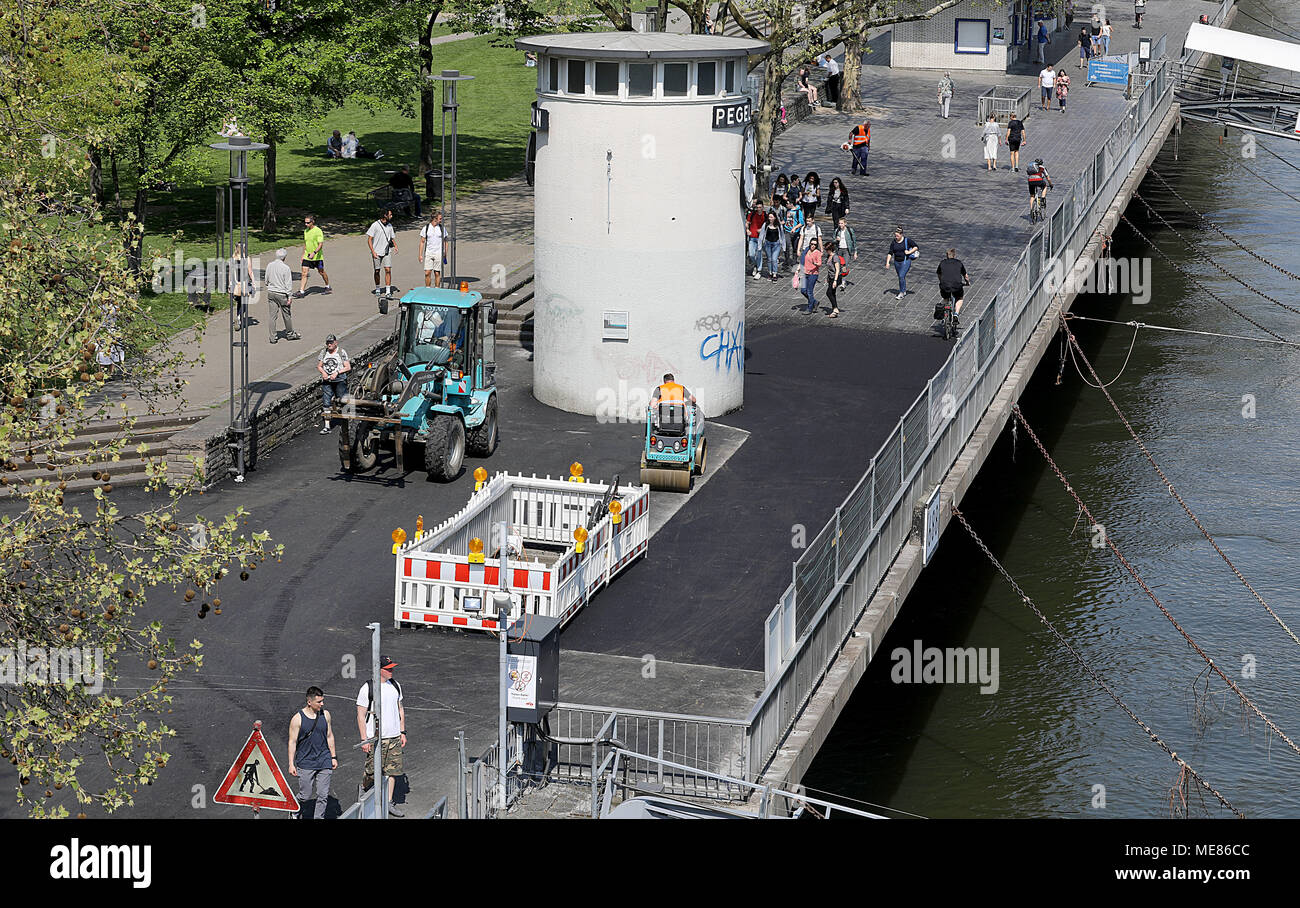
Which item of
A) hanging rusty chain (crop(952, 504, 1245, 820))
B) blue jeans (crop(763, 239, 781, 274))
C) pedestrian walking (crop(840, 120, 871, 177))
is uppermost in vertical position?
pedestrian walking (crop(840, 120, 871, 177))

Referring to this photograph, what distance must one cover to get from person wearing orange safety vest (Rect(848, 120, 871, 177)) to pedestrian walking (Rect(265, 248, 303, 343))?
20.7 meters

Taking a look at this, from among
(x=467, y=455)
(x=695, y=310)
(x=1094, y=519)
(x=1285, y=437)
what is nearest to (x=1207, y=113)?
(x=1285, y=437)

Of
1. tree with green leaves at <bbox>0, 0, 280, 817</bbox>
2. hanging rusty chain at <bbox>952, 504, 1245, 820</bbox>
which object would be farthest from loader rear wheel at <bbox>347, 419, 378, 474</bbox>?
tree with green leaves at <bbox>0, 0, 280, 817</bbox>

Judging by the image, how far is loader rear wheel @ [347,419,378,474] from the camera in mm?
25016

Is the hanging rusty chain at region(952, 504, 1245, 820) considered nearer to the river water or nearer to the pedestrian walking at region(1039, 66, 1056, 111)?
the river water

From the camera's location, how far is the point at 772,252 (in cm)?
3781

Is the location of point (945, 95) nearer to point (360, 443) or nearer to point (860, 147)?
point (860, 147)

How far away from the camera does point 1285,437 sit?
34.1m

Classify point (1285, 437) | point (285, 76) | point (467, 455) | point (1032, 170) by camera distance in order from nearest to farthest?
point (467, 455), point (1285, 437), point (285, 76), point (1032, 170)

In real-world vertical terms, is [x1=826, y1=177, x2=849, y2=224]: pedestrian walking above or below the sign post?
above

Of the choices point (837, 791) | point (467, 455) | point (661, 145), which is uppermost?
point (661, 145)
